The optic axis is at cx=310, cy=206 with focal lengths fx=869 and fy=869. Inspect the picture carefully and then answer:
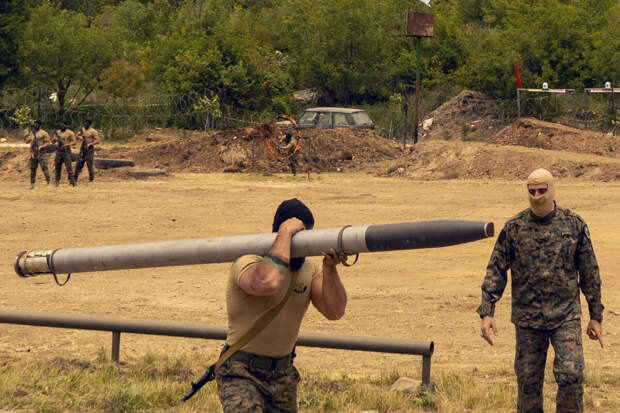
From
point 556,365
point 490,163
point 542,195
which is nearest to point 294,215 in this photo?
point 542,195

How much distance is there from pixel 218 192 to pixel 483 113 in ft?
65.1

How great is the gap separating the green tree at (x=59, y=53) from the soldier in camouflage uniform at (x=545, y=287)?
130 ft

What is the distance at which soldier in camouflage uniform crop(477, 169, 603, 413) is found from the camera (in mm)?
5863

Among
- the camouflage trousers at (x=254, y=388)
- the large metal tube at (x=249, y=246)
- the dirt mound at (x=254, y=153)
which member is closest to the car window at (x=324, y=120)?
the dirt mound at (x=254, y=153)

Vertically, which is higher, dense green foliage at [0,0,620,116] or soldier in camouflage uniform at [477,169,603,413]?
dense green foliage at [0,0,620,116]

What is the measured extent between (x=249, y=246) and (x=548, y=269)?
2.44 metres

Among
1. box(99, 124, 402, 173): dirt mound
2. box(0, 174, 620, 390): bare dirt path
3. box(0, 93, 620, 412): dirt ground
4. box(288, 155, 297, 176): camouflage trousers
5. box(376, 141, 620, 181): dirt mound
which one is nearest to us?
box(0, 174, 620, 390): bare dirt path

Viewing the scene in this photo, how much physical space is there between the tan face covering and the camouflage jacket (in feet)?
0.33

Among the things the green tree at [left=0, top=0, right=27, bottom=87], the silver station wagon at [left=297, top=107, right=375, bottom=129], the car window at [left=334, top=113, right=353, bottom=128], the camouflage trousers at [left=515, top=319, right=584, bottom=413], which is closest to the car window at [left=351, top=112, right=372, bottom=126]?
the silver station wagon at [left=297, top=107, right=375, bottom=129]

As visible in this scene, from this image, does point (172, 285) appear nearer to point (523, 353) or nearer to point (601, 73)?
point (523, 353)

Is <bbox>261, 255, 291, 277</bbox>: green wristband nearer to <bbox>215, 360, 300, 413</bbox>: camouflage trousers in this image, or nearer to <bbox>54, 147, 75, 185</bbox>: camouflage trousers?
<bbox>215, 360, 300, 413</bbox>: camouflage trousers

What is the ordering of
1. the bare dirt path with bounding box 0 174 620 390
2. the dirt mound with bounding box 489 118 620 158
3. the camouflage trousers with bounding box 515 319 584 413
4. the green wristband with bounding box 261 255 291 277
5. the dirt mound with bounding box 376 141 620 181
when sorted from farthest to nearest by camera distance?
the dirt mound with bounding box 489 118 620 158 < the dirt mound with bounding box 376 141 620 181 < the bare dirt path with bounding box 0 174 620 390 < the camouflage trousers with bounding box 515 319 584 413 < the green wristband with bounding box 261 255 291 277

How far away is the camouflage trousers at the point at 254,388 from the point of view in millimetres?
4539

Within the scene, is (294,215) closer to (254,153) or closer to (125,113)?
(254,153)
